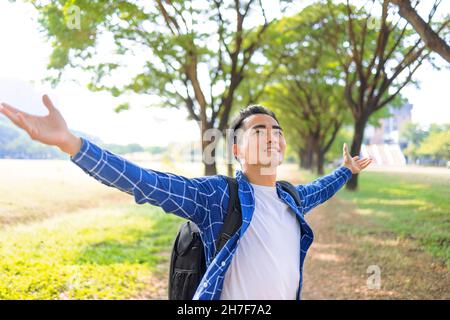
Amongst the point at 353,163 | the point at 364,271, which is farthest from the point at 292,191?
the point at 364,271

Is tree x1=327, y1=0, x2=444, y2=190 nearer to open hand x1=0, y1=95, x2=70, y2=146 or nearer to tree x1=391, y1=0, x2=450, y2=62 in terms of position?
tree x1=391, y1=0, x2=450, y2=62

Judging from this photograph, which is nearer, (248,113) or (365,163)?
(248,113)

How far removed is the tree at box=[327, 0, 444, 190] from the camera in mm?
7930

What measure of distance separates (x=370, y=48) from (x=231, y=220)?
10310 mm

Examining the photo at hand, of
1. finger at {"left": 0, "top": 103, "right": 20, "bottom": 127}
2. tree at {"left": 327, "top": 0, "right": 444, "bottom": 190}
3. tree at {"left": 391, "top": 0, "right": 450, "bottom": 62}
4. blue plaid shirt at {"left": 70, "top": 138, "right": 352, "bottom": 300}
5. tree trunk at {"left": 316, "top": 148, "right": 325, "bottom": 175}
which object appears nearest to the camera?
finger at {"left": 0, "top": 103, "right": 20, "bottom": 127}

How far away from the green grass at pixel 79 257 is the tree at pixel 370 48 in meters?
5.54

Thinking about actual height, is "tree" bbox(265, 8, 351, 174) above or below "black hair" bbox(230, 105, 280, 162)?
above

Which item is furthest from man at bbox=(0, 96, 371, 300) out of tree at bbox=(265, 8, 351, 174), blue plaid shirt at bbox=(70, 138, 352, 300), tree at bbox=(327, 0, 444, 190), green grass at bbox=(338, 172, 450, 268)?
tree at bbox=(265, 8, 351, 174)

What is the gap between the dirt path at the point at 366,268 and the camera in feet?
14.9

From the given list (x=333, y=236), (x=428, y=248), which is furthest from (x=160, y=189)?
(x=333, y=236)

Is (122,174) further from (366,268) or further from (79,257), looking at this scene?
(366,268)

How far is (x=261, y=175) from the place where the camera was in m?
1.80

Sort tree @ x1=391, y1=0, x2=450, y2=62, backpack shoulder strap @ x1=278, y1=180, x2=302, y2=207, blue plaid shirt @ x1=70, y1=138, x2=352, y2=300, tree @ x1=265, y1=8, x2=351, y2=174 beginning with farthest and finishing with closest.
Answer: tree @ x1=265, y1=8, x2=351, y2=174, tree @ x1=391, y1=0, x2=450, y2=62, backpack shoulder strap @ x1=278, y1=180, x2=302, y2=207, blue plaid shirt @ x1=70, y1=138, x2=352, y2=300
